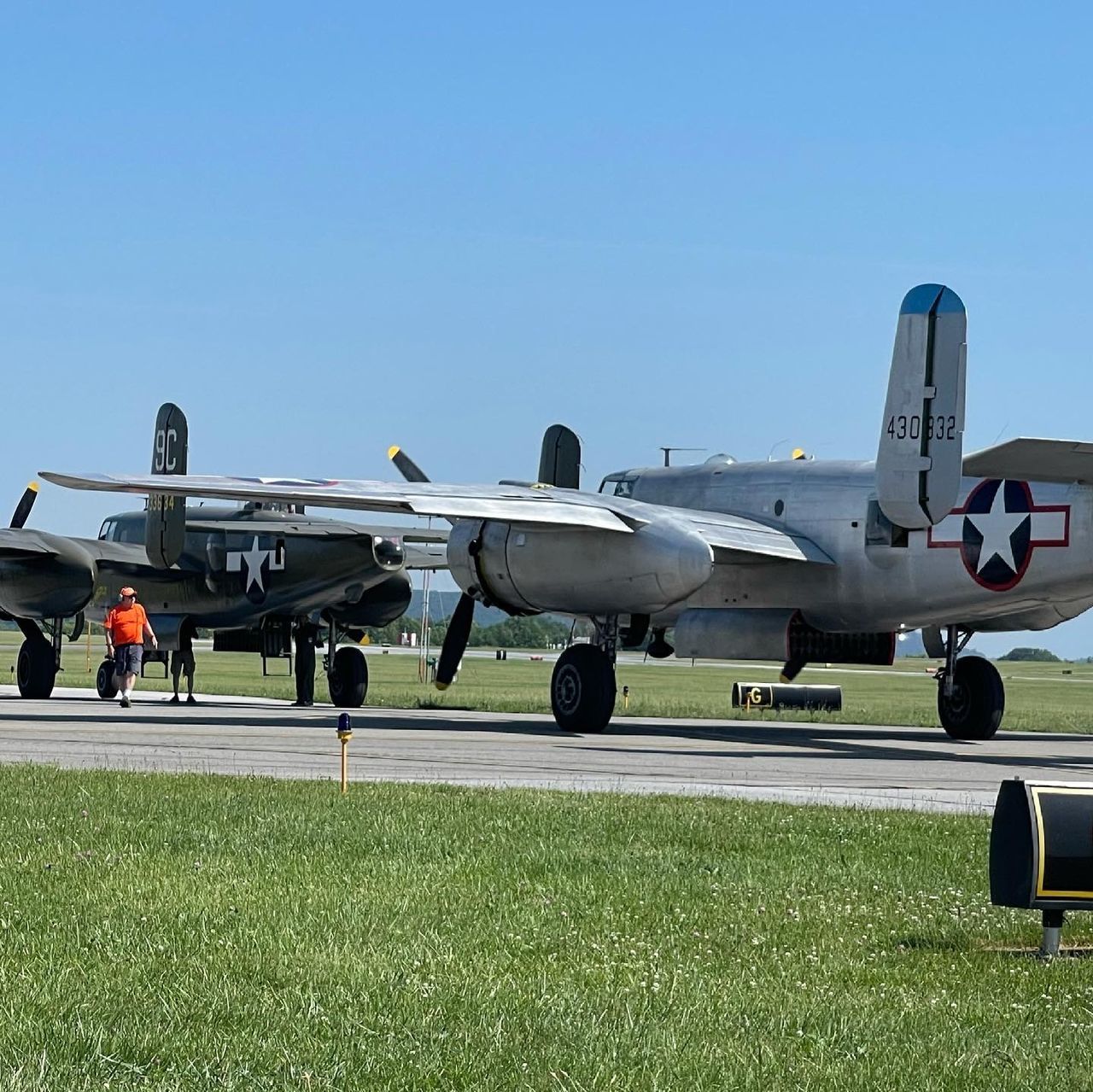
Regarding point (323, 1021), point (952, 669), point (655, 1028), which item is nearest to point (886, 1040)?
point (655, 1028)

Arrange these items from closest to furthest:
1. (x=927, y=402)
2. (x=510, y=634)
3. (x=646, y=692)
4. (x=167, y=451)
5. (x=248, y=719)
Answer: (x=927, y=402) → (x=248, y=719) → (x=167, y=451) → (x=646, y=692) → (x=510, y=634)

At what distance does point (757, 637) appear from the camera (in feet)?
82.1

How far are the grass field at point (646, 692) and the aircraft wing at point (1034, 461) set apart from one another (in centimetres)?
1328

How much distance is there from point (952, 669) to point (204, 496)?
11.1 metres

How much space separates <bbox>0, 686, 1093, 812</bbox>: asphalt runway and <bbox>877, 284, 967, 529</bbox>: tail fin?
10.3ft

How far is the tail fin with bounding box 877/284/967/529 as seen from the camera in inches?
768

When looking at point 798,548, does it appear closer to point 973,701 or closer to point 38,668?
point 973,701

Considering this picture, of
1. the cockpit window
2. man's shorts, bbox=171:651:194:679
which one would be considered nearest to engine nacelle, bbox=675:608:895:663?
the cockpit window

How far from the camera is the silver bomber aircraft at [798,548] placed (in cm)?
1980

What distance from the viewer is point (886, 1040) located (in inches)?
260

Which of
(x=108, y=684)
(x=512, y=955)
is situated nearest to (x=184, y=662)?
(x=108, y=684)

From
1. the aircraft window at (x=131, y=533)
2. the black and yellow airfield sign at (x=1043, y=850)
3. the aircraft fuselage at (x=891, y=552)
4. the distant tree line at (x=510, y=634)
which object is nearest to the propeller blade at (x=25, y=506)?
the aircraft window at (x=131, y=533)

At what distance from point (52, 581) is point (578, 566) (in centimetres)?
1318

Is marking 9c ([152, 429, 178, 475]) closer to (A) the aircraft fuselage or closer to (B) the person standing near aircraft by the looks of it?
(B) the person standing near aircraft
